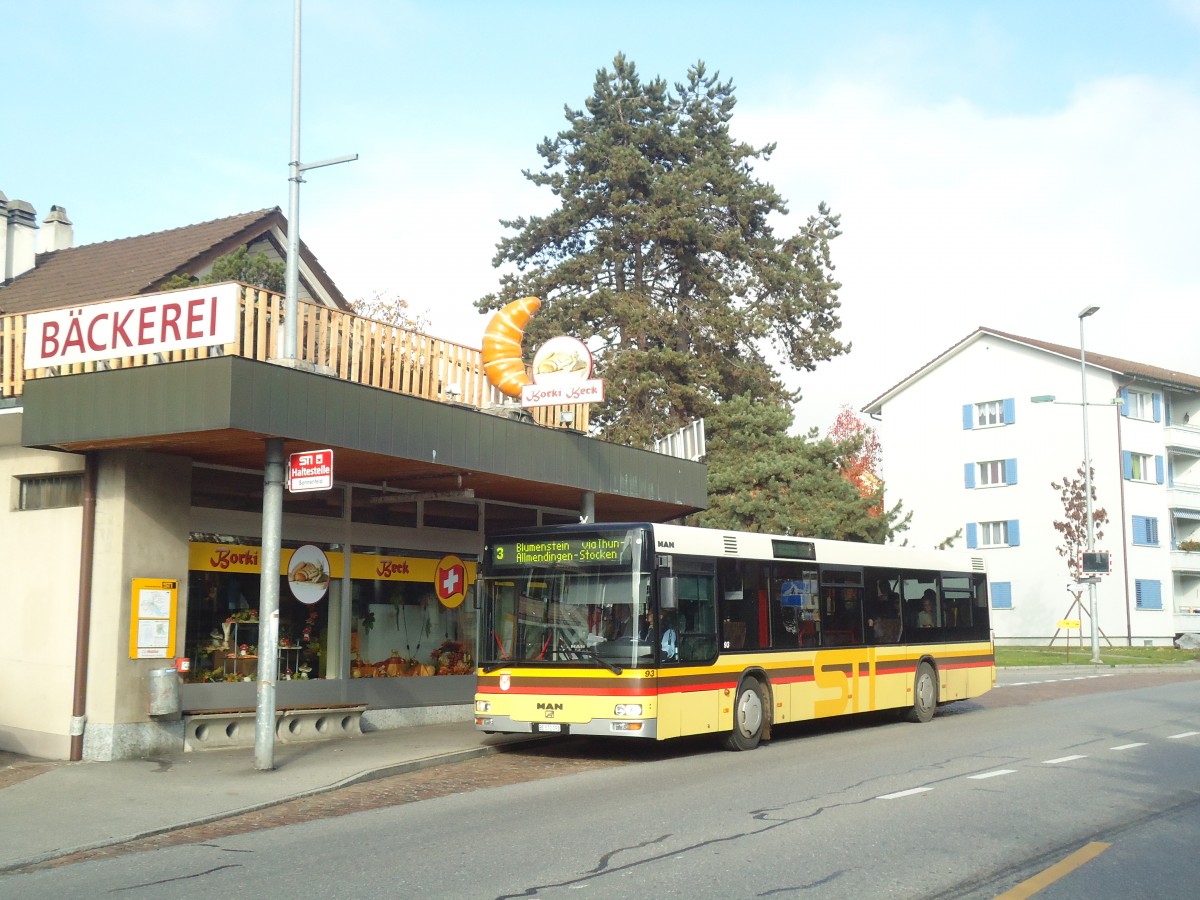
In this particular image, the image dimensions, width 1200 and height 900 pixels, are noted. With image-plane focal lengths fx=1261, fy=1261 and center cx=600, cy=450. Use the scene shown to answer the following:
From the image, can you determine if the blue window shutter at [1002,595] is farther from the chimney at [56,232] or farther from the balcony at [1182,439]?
the chimney at [56,232]

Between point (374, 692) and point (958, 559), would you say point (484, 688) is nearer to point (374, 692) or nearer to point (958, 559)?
point (374, 692)

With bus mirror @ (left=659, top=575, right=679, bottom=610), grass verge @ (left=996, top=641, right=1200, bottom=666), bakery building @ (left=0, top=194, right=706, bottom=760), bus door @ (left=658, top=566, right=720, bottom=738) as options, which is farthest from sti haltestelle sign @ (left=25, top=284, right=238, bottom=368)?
grass verge @ (left=996, top=641, right=1200, bottom=666)

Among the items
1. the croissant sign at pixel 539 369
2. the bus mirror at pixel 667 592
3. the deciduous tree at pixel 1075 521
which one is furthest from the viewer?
the deciduous tree at pixel 1075 521

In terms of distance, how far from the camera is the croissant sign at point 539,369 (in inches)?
682

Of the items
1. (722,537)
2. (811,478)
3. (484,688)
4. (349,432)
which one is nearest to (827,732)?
(722,537)

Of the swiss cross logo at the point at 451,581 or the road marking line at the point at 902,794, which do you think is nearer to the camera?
the road marking line at the point at 902,794

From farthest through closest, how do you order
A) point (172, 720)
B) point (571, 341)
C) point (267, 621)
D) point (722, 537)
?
1. point (571, 341)
2. point (722, 537)
3. point (172, 720)
4. point (267, 621)

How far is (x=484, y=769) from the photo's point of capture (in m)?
14.3

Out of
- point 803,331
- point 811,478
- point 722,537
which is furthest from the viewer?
point 803,331

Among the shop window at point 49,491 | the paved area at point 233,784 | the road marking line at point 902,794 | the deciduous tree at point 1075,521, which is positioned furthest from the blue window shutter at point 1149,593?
the shop window at point 49,491

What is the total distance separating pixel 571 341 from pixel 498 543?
142 inches

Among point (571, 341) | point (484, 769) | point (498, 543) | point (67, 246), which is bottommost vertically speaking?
point (484, 769)

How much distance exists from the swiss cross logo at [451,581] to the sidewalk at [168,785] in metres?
3.20

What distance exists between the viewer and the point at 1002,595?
2147 inches
